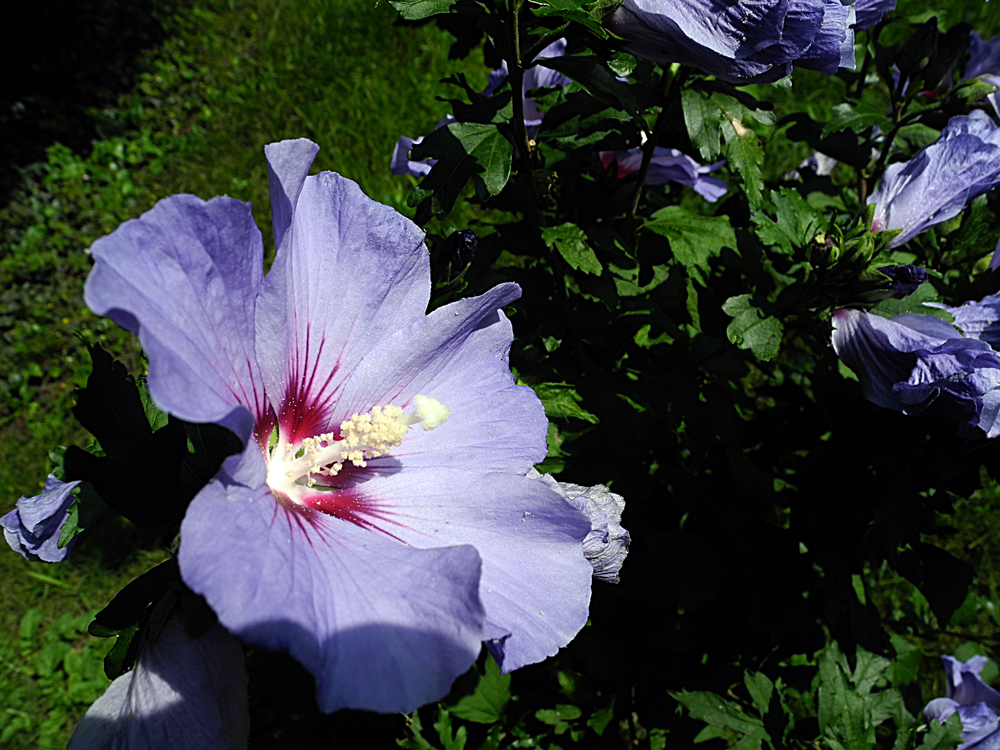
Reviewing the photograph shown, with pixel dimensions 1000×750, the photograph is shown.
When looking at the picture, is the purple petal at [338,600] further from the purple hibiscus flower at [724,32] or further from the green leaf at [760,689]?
the green leaf at [760,689]

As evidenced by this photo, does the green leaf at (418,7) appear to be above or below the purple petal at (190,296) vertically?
above

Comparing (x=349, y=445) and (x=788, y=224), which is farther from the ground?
(x=349, y=445)

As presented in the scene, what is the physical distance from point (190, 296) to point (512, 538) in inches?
22.0

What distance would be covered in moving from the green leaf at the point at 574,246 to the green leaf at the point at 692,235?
0.87 ft

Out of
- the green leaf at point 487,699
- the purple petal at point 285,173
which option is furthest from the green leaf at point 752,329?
the green leaf at point 487,699

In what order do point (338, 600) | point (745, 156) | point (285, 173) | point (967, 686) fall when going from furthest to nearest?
point (967, 686)
point (745, 156)
point (285, 173)
point (338, 600)

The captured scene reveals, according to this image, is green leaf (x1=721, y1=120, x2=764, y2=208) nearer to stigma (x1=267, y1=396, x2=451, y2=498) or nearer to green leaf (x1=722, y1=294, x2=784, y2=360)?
green leaf (x1=722, y1=294, x2=784, y2=360)

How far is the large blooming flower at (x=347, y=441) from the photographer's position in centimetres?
82

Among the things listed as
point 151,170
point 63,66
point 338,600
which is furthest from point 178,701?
point 63,66

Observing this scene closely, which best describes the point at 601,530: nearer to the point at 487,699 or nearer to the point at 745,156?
the point at 745,156

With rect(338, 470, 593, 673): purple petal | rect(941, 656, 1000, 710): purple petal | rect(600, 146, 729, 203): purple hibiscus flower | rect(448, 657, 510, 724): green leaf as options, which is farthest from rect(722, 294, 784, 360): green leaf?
rect(941, 656, 1000, 710): purple petal

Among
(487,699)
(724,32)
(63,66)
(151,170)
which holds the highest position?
(724,32)

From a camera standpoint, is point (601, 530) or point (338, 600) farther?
point (601, 530)

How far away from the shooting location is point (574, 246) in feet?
5.48
